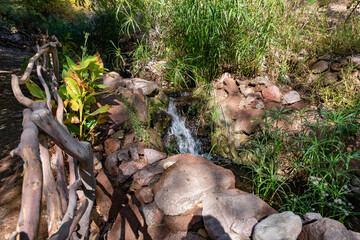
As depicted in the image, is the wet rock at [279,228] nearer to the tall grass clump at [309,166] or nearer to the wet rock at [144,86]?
the tall grass clump at [309,166]

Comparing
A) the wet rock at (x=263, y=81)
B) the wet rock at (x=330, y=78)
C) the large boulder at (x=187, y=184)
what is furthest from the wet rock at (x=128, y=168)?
the wet rock at (x=330, y=78)

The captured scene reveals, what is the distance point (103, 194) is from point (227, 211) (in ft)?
4.16

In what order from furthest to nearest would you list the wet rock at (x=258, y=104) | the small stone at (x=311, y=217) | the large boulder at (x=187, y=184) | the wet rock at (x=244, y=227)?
the wet rock at (x=258, y=104) < the large boulder at (x=187, y=184) < the small stone at (x=311, y=217) < the wet rock at (x=244, y=227)

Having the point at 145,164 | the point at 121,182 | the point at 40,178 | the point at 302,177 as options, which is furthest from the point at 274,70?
the point at 40,178

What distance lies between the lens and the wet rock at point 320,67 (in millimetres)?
3445

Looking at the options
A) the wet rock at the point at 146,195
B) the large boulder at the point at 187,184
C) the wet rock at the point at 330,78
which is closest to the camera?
the large boulder at the point at 187,184

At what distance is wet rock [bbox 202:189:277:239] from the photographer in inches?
57.5

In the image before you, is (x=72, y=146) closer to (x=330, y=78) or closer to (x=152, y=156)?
(x=152, y=156)

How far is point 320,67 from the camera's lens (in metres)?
3.47

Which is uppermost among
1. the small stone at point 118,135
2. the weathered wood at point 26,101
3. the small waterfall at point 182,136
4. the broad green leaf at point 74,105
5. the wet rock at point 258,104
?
the weathered wood at point 26,101

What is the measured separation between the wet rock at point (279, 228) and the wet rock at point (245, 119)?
1.75m

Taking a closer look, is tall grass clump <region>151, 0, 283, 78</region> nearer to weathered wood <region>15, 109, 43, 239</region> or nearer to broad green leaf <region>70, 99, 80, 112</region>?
broad green leaf <region>70, 99, 80, 112</region>

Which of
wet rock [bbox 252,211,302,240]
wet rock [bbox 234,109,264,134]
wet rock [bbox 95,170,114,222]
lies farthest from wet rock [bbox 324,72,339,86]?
wet rock [bbox 95,170,114,222]

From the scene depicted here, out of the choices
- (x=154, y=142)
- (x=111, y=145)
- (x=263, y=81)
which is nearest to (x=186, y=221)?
(x=154, y=142)
